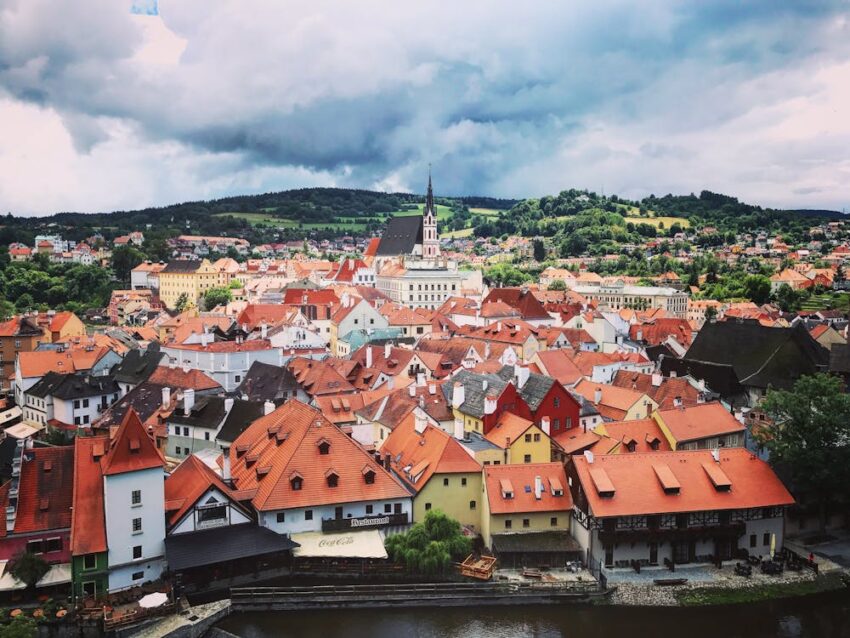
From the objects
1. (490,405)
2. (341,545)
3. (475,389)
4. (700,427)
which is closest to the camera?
(341,545)

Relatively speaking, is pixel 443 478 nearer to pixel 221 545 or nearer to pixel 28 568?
pixel 221 545

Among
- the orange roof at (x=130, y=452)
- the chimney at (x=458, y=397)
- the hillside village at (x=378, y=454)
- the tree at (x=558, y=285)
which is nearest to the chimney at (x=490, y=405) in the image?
the hillside village at (x=378, y=454)

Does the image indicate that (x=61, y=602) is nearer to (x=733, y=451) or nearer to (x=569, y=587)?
(x=569, y=587)

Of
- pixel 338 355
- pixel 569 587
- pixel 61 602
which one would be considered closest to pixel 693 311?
pixel 338 355

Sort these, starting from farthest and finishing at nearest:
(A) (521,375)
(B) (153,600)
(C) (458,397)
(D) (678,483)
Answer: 1. (A) (521,375)
2. (C) (458,397)
3. (D) (678,483)
4. (B) (153,600)

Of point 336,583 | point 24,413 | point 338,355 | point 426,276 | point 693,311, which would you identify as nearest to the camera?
point 336,583

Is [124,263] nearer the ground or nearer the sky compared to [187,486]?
nearer the sky

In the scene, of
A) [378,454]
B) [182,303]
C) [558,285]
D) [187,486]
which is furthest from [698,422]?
[182,303]

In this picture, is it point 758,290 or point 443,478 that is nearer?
point 443,478
